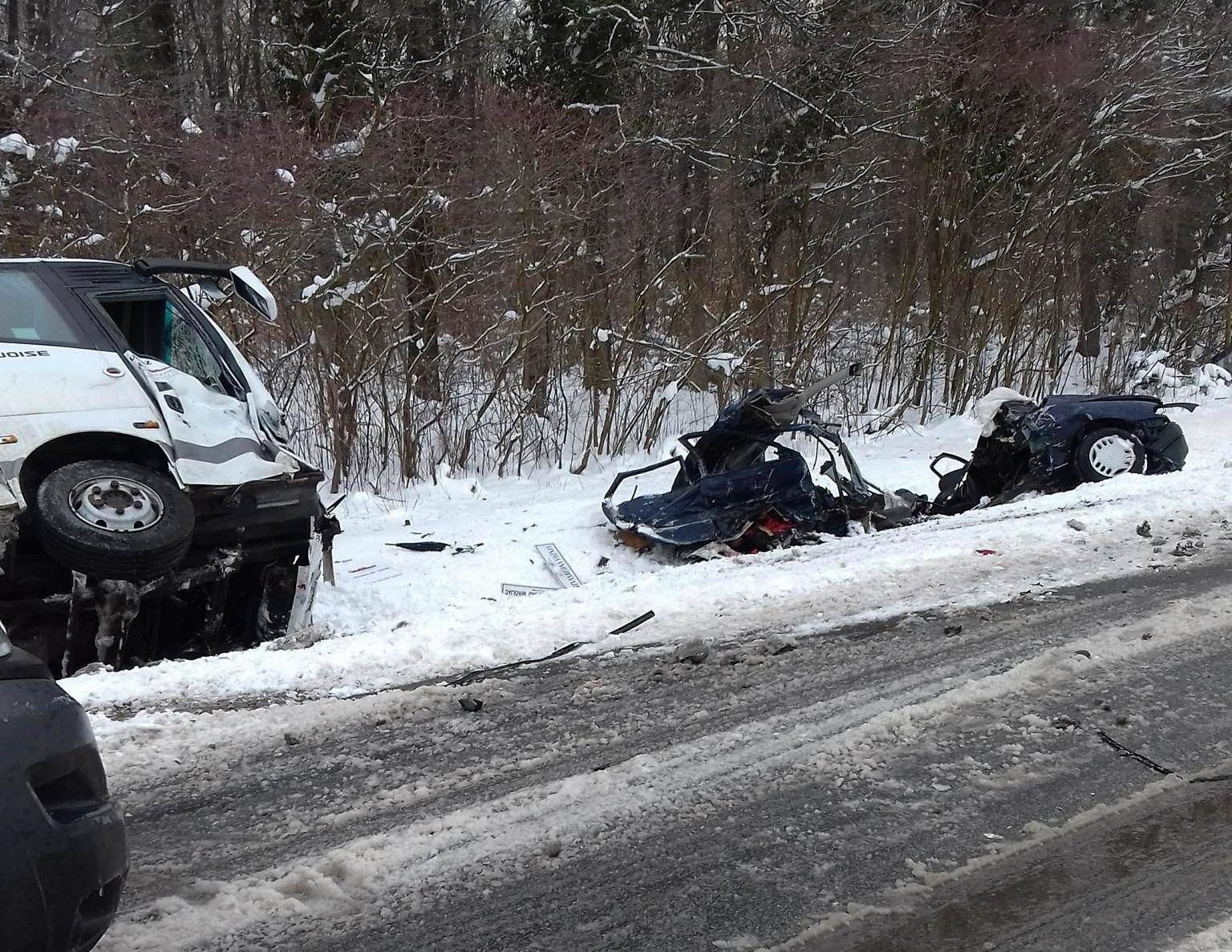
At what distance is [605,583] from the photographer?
5645 millimetres

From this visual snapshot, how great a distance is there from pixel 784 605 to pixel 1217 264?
17.1 meters

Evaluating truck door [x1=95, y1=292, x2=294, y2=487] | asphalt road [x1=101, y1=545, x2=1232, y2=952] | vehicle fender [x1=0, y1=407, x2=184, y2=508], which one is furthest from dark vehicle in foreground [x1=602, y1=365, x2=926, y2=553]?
vehicle fender [x1=0, y1=407, x2=184, y2=508]

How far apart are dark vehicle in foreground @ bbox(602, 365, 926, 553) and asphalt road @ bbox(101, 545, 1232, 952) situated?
11.2ft

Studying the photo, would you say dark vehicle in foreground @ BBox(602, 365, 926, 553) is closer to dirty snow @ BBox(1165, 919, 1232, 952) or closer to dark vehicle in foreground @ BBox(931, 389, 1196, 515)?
dark vehicle in foreground @ BBox(931, 389, 1196, 515)

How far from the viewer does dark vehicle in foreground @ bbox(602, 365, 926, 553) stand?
7762 mm

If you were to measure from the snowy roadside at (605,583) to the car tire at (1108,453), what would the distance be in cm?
51

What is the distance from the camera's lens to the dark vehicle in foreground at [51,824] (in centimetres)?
162

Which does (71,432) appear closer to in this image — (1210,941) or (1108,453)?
(1210,941)

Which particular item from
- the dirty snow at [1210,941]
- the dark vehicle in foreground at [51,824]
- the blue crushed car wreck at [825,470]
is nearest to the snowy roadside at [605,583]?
the blue crushed car wreck at [825,470]

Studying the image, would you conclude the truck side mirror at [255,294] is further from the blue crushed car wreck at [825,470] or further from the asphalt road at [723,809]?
the blue crushed car wreck at [825,470]

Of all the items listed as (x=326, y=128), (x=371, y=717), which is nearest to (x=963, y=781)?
(x=371, y=717)

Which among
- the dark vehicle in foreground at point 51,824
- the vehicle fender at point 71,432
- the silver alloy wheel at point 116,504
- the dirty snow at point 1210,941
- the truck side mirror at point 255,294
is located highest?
the truck side mirror at point 255,294

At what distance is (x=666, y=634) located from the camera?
14.9 feet

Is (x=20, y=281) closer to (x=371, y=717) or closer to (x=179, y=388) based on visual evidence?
(x=179, y=388)
